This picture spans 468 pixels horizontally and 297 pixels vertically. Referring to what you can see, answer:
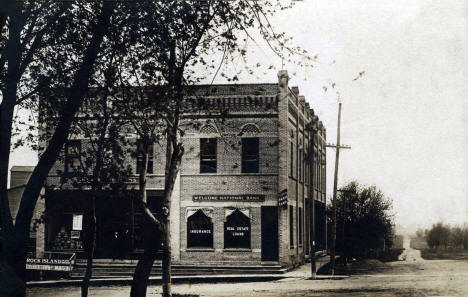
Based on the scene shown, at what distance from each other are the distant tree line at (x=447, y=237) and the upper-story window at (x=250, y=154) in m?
41.7

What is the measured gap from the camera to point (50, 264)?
84.2 ft

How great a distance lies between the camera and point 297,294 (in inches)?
792

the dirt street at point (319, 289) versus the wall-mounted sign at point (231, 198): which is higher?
the wall-mounted sign at point (231, 198)

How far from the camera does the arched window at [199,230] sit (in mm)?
27000

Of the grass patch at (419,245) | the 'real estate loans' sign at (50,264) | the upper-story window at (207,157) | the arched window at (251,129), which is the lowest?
the grass patch at (419,245)

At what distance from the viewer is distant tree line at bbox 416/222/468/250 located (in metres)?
63.4

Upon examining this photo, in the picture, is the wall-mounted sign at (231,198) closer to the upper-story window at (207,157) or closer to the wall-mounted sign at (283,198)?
the wall-mounted sign at (283,198)

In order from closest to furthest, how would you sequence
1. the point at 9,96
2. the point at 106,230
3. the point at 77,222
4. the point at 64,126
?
the point at 9,96 < the point at 64,126 < the point at 106,230 < the point at 77,222

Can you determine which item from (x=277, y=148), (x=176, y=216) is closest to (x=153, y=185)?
(x=176, y=216)

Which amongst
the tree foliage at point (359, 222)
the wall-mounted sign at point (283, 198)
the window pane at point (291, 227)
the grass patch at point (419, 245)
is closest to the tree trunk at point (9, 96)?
the wall-mounted sign at point (283, 198)

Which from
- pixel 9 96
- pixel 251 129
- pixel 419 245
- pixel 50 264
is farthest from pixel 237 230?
pixel 419 245

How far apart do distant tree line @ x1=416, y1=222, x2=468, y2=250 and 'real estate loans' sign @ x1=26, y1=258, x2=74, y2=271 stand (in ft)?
156

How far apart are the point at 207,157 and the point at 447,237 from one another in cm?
4965

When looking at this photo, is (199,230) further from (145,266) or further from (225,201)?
(145,266)
